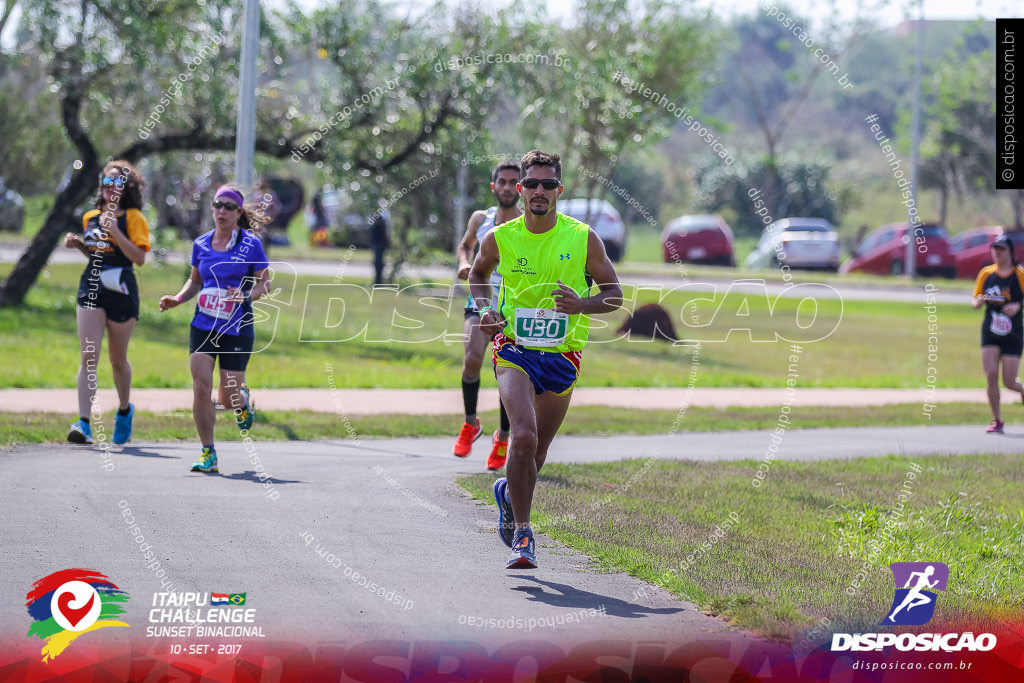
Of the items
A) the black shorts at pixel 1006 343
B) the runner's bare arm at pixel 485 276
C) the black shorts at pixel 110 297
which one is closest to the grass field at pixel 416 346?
the black shorts at pixel 110 297

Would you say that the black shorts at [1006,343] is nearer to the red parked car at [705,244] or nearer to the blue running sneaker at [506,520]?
the blue running sneaker at [506,520]

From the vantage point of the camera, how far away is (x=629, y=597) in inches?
241

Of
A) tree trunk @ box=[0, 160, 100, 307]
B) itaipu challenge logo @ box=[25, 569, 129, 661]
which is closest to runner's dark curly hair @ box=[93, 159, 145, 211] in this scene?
itaipu challenge logo @ box=[25, 569, 129, 661]

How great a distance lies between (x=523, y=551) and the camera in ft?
21.3

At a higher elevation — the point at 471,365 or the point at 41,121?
the point at 41,121

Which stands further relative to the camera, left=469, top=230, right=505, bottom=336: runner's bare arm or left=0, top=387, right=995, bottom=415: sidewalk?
left=0, top=387, right=995, bottom=415: sidewalk

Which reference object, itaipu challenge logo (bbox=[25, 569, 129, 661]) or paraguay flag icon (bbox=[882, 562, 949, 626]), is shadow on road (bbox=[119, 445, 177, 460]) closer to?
itaipu challenge logo (bbox=[25, 569, 129, 661])

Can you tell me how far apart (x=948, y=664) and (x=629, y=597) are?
1.47m

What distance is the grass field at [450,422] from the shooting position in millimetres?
10961

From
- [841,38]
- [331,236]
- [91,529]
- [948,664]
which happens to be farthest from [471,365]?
[841,38]

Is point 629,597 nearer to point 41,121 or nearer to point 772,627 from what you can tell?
point 772,627

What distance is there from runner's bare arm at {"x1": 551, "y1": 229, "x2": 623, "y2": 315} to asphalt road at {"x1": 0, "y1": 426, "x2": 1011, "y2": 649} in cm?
135

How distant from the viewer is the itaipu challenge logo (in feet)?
16.5

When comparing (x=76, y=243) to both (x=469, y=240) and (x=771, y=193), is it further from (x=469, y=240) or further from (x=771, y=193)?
(x=771, y=193)
